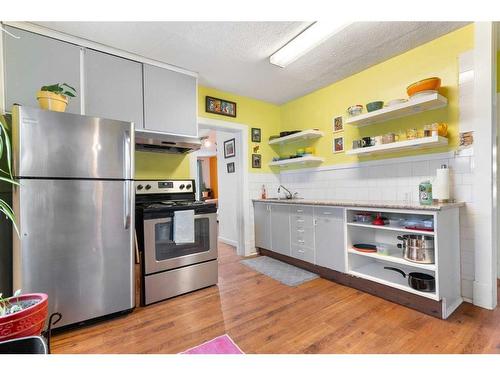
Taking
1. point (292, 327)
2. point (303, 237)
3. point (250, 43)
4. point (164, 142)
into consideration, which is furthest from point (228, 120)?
point (292, 327)

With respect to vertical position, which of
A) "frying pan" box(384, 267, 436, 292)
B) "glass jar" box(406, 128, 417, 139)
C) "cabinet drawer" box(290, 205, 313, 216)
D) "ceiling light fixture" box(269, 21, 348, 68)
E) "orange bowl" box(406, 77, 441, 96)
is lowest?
"frying pan" box(384, 267, 436, 292)

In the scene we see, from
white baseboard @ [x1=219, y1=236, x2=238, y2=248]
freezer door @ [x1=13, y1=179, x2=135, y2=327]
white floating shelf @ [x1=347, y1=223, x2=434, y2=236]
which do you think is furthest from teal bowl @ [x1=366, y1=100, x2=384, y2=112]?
white baseboard @ [x1=219, y1=236, x2=238, y2=248]

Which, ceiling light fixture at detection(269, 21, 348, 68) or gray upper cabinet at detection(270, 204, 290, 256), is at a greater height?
ceiling light fixture at detection(269, 21, 348, 68)

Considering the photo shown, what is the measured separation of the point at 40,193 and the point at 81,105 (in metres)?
0.95

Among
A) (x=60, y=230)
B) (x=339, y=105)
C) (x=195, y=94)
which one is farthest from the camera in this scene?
(x=339, y=105)

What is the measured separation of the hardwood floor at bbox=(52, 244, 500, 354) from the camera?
150cm

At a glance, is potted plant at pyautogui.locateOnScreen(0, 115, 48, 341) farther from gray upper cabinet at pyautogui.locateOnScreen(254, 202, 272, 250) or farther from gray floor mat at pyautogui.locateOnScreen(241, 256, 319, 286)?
gray upper cabinet at pyautogui.locateOnScreen(254, 202, 272, 250)

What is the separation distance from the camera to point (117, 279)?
1.87 metres

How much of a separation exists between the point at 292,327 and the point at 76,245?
66.2 inches

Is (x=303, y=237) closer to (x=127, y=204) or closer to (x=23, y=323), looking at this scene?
(x=127, y=204)

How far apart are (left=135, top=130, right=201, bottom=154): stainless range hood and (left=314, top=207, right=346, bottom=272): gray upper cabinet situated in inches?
65.3

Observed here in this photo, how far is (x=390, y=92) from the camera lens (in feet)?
8.49
